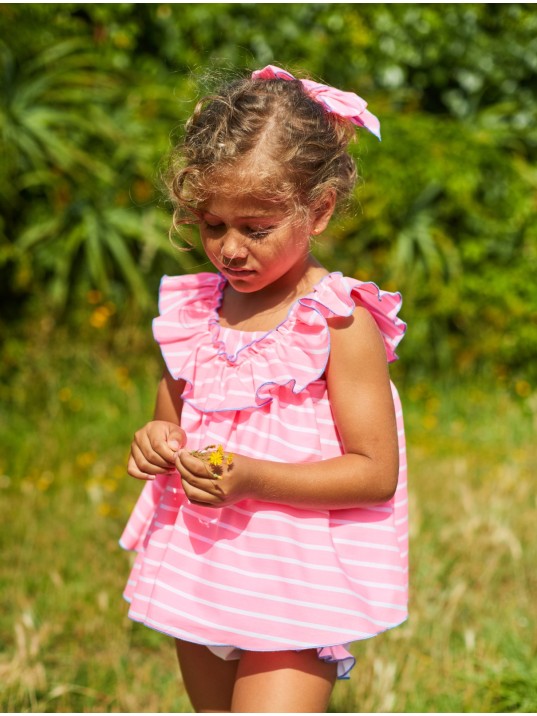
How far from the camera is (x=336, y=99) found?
2.15 m

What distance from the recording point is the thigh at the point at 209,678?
2.29 metres

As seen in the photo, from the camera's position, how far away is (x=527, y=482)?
462 centimetres

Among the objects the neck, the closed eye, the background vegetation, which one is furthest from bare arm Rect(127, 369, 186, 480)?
the background vegetation

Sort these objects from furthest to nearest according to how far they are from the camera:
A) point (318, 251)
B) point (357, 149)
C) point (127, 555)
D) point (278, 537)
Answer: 1. point (318, 251)
2. point (357, 149)
3. point (127, 555)
4. point (278, 537)

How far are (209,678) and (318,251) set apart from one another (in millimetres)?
3788

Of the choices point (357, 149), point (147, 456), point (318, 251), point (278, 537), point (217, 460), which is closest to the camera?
point (217, 460)

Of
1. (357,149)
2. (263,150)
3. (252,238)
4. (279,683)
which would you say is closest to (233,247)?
(252,238)

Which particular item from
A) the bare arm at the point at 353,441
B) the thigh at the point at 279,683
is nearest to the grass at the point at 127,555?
the thigh at the point at 279,683

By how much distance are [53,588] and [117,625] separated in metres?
0.37

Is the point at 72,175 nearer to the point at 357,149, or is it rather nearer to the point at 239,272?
the point at 357,149

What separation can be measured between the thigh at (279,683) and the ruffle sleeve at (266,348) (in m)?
0.50

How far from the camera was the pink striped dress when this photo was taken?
6.38 feet

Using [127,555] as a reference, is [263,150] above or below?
above

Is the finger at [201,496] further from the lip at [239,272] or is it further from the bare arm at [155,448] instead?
the lip at [239,272]
